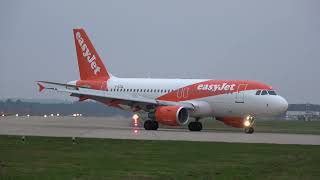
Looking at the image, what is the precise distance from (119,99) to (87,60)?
9.12 m

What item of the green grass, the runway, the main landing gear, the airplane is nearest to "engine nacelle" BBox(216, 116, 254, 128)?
the airplane

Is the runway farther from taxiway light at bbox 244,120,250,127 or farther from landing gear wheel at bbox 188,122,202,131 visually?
landing gear wheel at bbox 188,122,202,131

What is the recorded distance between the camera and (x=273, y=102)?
4991cm

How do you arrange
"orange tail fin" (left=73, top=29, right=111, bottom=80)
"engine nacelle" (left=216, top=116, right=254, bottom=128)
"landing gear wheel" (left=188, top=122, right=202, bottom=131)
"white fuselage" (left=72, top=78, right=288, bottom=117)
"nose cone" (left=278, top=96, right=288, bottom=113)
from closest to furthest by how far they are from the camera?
"nose cone" (left=278, top=96, right=288, bottom=113), "white fuselage" (left=72, top=78, right=288, bottom=117), "engine nacelle" (left=216, top=116, right=254, bottom=128), "landing gear wheel" (left=188, top=122, right=202, bottom=131), "orange tail fin" (left=73, top=29, right=111, bottom=80)

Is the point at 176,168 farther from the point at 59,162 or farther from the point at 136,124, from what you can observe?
the point at 136,124

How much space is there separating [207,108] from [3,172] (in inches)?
1258

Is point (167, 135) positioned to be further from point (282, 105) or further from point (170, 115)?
point (282, 105)

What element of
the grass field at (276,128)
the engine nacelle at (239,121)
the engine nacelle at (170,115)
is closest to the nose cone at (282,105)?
the engine nacelle at (239,121)

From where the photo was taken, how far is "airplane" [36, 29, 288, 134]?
5059 centimetres

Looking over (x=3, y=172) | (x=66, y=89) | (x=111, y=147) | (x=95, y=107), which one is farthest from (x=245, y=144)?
(x=95, y=107)

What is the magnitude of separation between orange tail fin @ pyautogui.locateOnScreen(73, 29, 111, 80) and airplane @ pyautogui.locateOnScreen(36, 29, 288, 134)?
1.13m

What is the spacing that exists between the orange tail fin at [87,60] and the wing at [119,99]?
342 cm

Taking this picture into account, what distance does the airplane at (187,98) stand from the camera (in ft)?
166

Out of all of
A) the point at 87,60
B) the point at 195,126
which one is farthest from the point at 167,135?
the point at 87,60
